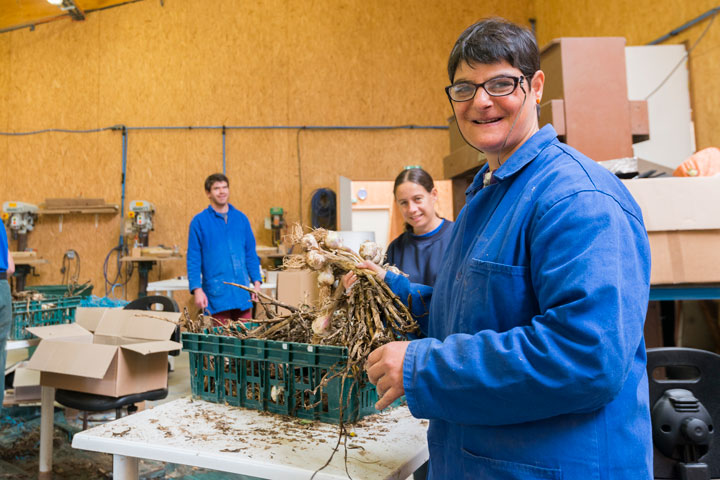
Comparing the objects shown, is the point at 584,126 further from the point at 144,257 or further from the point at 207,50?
the point at 207,50

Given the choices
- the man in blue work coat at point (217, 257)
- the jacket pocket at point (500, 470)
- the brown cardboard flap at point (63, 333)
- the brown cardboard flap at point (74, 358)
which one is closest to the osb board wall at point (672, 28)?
the man in blue work coat at point (217, 257)

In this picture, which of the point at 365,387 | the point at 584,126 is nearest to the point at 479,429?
the point at 365,387

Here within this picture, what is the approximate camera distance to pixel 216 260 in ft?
11.1

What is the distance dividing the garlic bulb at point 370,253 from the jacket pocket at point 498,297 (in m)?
0.76

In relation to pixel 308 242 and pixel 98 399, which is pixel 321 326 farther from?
pixel 98 399

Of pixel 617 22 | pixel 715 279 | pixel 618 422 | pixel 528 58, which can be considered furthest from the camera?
pixel 617 22

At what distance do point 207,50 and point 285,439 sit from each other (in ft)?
20.0

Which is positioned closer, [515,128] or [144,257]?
[515,128]

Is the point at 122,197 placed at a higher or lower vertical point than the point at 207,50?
lower

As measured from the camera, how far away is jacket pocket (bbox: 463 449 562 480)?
2.21ft

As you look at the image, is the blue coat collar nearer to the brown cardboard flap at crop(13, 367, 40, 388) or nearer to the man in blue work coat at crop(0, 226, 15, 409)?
the man in blue work coat at crop(0, 226, 15, 409)

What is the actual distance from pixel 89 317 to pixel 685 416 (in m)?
2.68

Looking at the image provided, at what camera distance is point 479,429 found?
0.75m

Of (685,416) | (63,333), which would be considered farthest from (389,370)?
(63,333)
